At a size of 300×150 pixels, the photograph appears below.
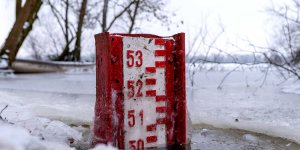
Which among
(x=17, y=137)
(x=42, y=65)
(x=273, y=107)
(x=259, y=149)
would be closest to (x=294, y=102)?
(x=273, y=107)

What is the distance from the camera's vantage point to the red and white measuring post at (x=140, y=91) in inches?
82.1

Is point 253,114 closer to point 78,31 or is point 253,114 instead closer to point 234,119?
point 234,119

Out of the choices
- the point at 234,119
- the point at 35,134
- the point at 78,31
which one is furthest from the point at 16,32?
the point at 35,134

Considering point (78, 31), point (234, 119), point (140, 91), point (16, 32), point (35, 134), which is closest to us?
point (140, 91)

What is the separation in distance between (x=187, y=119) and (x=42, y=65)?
41.4ft

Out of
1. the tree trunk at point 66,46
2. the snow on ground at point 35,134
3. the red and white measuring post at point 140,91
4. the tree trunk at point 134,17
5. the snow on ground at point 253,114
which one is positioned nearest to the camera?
the snow on ground at point 35,134

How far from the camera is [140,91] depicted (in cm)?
216

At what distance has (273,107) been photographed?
4102 mm

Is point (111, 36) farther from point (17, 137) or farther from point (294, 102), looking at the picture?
point (294, 102)

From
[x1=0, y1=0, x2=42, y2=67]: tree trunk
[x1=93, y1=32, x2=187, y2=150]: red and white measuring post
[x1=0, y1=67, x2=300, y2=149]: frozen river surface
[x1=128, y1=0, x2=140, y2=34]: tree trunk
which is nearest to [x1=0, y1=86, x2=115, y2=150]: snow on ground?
[x1=93, y1=32, x2=187, y2=150]: red and white measuring post

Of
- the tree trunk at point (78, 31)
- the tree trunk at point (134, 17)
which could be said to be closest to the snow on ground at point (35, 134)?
the tree trunk at point (134, 17)

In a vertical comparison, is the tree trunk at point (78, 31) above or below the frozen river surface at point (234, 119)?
above

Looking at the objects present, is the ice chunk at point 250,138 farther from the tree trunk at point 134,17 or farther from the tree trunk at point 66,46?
the tree trunk at point 66,46

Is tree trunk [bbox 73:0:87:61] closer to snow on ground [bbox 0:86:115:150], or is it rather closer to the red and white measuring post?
snow on ground [bbox 0:86:115:150]
